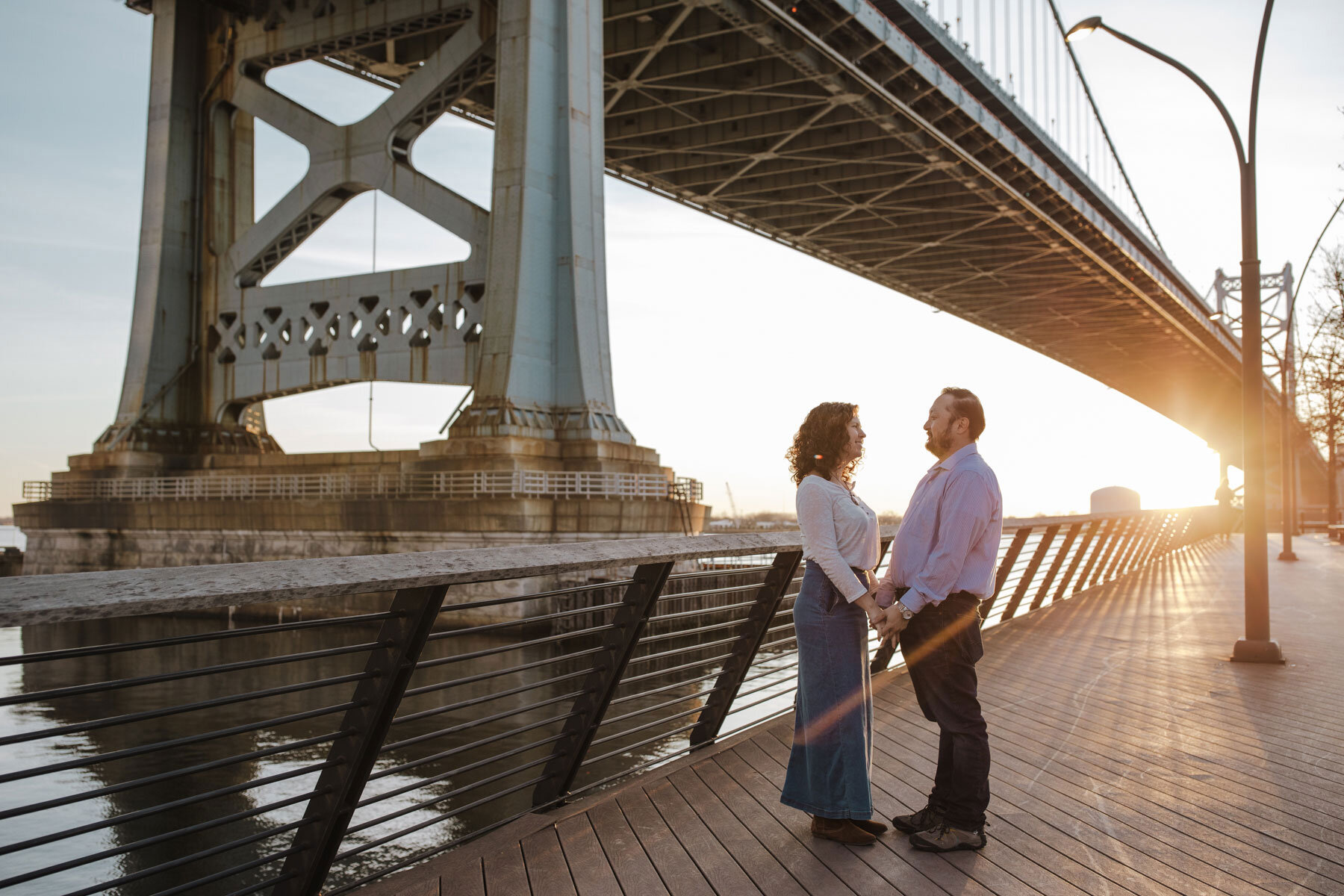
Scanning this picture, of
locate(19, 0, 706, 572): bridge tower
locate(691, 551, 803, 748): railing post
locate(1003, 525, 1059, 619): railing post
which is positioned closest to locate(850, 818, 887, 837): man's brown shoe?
locate(691, 551, 803, 748): railing post

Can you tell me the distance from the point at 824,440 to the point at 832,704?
906 millimetres

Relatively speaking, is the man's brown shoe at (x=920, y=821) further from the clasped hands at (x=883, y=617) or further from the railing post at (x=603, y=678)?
the railing post at (x=603, y=678)

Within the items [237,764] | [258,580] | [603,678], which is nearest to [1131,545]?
[237,764]

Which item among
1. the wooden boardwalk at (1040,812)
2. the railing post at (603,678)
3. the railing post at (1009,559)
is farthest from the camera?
the railing post at (1009,559)

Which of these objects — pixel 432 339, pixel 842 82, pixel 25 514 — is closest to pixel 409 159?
pixel 432 339

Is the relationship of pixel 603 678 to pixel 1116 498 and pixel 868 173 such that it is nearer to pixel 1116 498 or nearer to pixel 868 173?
pixel 868 173

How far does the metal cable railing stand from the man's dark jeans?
79 centimetres

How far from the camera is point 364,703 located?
9.22 ft

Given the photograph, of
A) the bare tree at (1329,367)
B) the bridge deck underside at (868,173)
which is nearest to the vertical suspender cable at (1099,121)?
the bridge deck underside at (868,173)

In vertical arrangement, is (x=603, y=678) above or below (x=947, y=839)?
above

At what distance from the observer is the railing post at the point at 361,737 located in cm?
281

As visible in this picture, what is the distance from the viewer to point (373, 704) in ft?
9.30

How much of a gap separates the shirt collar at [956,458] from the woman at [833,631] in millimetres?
317

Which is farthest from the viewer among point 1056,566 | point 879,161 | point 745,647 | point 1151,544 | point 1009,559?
point 879,161
